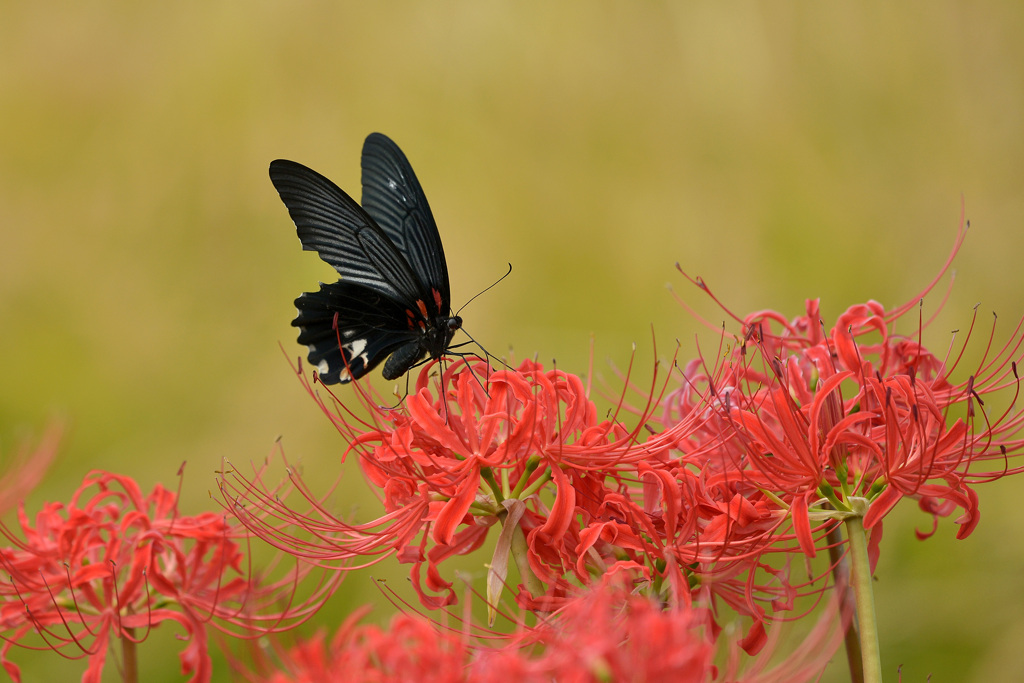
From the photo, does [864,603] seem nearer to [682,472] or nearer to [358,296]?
[682,472]

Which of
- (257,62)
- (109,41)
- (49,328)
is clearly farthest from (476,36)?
(49,328)

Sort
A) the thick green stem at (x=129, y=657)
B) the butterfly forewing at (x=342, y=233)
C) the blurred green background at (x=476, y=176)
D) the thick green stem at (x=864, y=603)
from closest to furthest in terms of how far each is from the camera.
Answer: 1. the thick green stem at (x=864, y=603)
2. the thick green stem at (x=129, y=657)
3. the butterfly forewing at (x=342, y=233)
4. the blurred green background at (x=476, y=176)

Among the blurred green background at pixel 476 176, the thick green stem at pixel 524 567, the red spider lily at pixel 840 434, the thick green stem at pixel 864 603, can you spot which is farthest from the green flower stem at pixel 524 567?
the blurred green background at pixel 476 176

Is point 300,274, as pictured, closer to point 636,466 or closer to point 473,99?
point 473,99

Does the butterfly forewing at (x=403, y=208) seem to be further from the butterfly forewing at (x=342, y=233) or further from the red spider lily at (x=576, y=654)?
the red spider lily at (x=576, y=654)

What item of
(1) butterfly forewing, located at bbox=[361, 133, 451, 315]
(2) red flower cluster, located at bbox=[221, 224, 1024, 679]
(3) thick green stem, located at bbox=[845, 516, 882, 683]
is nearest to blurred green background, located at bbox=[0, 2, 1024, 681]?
(1) butterfly forewing, located at bbox=[361, 133, 451, 315]

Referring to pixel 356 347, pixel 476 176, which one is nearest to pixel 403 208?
pixel 356 347
